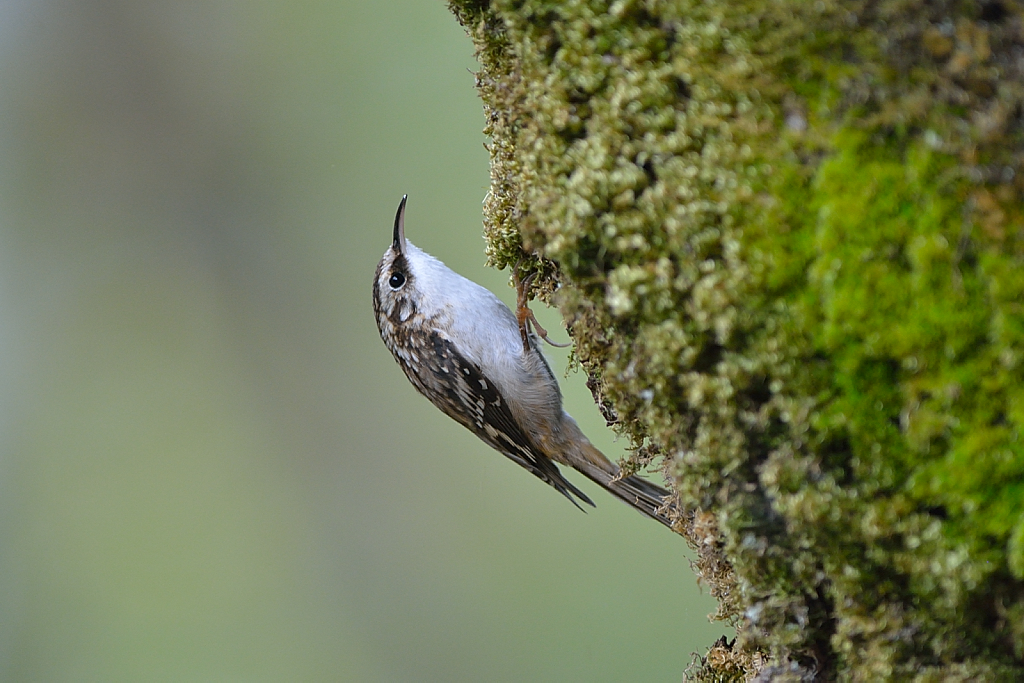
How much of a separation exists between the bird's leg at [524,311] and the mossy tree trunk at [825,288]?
788 millimetres

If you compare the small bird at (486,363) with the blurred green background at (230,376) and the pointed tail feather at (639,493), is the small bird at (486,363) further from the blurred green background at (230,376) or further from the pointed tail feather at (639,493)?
the blurred green background at (230,376)

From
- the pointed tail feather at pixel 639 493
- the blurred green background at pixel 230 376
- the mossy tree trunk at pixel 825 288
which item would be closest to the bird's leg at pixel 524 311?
the pointed tail feather at pixel 639 493

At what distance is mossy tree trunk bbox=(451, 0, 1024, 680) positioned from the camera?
3.25 ft

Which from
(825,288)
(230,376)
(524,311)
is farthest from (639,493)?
(230,376)

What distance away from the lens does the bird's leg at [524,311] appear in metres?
2.07

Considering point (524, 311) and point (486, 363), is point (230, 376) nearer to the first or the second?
point (486, 363)

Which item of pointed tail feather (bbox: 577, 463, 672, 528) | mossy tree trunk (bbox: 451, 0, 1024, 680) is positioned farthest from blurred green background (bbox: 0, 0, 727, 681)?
mossy tree trunk (bbox: 451, 0, 1024, 680)

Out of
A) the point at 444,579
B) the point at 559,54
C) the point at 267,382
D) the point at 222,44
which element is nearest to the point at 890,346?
the point at 559,54

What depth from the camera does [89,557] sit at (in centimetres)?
494

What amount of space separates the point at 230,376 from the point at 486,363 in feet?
9.87

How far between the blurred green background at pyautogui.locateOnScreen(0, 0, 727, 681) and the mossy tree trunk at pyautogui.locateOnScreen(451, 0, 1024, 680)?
3.48 meters

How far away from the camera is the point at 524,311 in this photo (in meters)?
2.51

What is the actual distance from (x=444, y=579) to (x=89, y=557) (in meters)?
2.46

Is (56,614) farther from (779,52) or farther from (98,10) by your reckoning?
(779,52)
